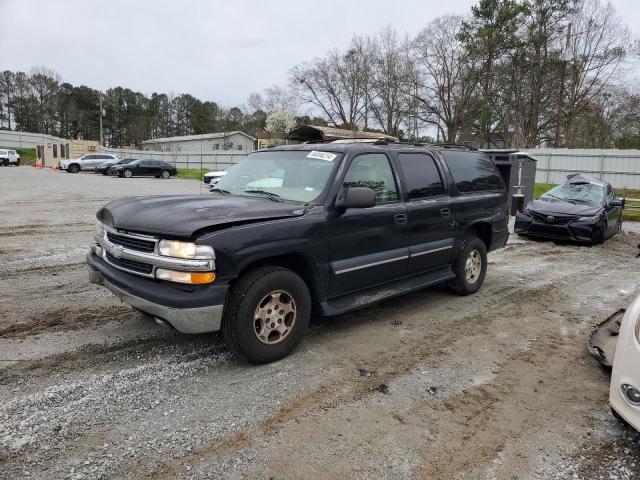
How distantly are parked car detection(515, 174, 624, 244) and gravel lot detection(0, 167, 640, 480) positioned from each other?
5132mm

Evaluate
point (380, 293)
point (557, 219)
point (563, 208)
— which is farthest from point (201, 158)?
point (380, 293)

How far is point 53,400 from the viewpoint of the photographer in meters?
3.29

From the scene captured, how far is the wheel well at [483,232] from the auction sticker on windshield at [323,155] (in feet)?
8.11

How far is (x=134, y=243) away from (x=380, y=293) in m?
2.38

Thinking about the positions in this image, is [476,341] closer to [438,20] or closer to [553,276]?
[553,276]

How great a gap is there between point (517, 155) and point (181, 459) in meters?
15.1

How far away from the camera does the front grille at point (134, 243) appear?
3679mm

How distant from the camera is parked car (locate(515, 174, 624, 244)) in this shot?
10531 mm

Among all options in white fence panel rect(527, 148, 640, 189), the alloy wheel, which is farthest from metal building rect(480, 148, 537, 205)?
the alloy wheel

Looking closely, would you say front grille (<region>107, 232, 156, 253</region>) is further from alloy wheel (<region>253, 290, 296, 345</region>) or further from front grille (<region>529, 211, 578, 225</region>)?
front grille (<region>529, 211, 578, 225</region>)

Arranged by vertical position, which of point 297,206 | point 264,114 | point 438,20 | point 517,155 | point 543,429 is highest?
point 438,20

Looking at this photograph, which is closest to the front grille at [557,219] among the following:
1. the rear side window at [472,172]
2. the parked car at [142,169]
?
the rear side window at [472,172]

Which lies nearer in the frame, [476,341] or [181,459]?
[181,459]

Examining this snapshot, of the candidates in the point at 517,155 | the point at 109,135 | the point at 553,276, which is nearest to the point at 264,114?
the point at 109,135
